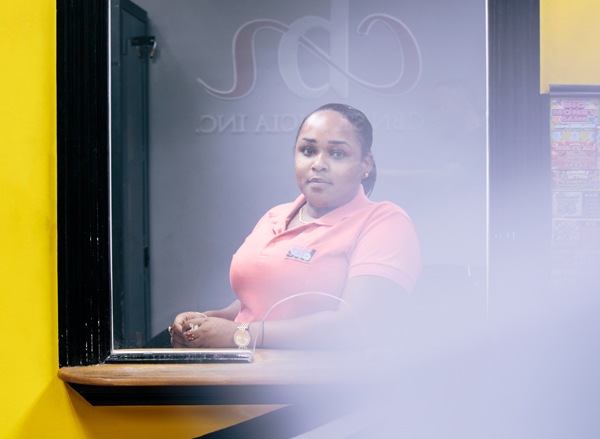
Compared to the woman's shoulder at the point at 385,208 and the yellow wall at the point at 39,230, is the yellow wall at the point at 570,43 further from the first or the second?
the woman's shoulder at the point at 385,208

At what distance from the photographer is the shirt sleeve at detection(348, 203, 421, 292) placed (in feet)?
6.44

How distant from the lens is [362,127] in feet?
6.59

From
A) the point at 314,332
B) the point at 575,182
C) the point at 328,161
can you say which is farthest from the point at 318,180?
the point at 575,182

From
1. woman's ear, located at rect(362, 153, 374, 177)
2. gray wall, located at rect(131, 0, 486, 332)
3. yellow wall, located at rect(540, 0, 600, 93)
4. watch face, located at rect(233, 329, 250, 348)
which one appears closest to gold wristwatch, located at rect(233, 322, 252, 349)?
watch face, located at rect(233, 329, 250, 348)

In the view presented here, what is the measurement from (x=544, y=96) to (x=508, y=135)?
0.18m

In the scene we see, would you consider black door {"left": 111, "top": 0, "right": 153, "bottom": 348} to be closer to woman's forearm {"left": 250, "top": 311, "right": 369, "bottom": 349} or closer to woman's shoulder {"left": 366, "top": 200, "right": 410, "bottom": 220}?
woman's forearm {"left": 250, "top": 311, "right": 369, "bottom": 349}

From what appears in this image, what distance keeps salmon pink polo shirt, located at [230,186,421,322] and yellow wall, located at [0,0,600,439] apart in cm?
39

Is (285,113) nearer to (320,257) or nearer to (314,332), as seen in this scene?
(320,257)

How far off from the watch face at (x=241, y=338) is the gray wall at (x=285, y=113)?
0.11 meters

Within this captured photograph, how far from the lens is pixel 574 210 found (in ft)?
6.64

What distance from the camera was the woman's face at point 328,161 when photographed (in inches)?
79.0

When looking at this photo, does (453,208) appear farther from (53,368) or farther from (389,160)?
(53,368)

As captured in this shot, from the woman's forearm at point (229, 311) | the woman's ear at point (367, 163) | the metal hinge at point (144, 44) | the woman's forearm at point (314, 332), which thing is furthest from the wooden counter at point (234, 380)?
the metal hinge at point (144, 44)

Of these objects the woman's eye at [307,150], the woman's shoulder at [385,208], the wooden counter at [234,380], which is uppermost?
the woman's eye at [307,150]
